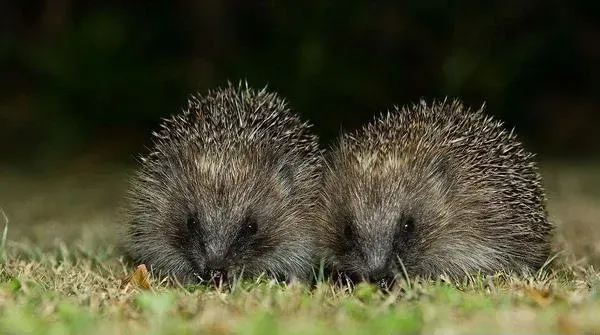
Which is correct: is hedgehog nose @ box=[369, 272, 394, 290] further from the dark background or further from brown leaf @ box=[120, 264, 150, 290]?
the dark background

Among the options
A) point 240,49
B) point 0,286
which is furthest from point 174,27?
point 0,286

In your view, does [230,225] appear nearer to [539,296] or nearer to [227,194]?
[227,194]

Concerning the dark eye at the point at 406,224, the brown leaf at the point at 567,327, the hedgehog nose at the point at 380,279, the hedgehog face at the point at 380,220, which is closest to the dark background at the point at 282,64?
the hedgehog face at the point at 380,220

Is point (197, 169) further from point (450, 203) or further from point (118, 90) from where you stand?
point (118, 90)

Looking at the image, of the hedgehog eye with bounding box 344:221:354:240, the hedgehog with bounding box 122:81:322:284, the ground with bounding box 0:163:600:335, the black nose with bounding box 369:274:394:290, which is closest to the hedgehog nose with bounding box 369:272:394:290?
the black nose with bounding box 369:274:394:290

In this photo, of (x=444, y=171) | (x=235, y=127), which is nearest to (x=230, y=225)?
(x=235, y=127)

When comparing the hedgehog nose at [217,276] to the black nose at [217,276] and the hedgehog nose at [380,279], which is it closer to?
the black nose at [217,276]
